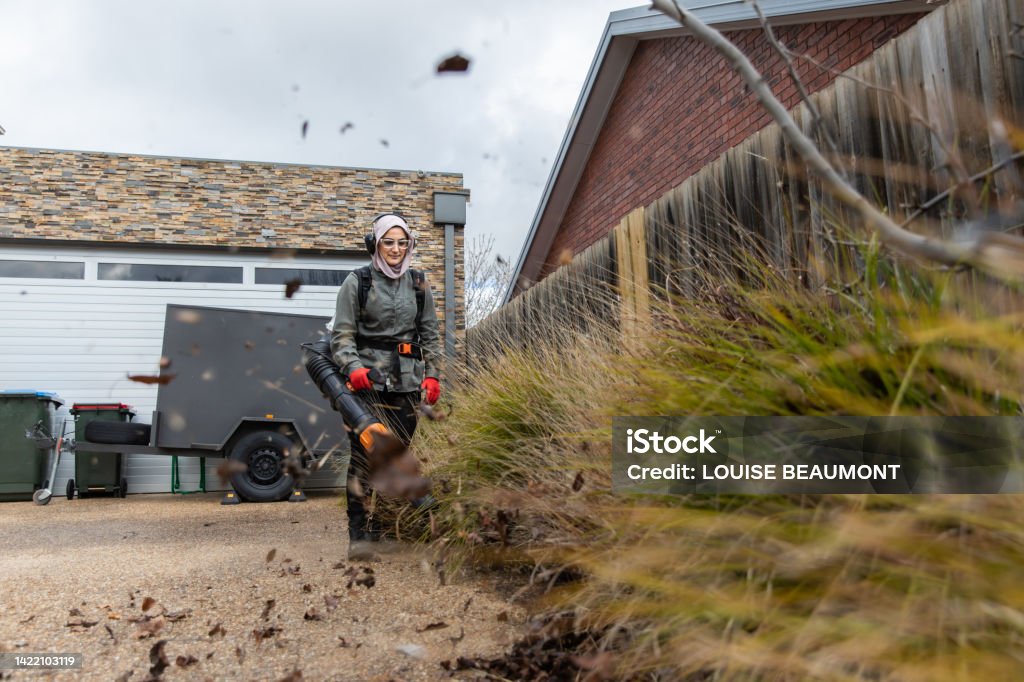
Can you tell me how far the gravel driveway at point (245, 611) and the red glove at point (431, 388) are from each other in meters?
0.82

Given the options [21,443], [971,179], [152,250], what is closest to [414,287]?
[971,179]

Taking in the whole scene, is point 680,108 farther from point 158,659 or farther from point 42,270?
point 42,270

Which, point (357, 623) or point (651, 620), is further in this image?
point (357, 623)

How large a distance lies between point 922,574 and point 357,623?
2.02 meters

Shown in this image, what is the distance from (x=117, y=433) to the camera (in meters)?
8.16

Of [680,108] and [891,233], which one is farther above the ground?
[680,108]

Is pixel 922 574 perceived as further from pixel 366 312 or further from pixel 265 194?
pixel 265 194

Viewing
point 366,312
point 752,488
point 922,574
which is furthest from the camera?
point 366,312

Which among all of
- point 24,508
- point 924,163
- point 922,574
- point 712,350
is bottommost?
point 24,508

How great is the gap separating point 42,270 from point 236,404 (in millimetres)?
4428

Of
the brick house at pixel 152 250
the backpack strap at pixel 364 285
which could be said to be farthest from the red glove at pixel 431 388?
the brick house at pixel 152 250

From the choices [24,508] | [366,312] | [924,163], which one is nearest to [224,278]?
[24,508]

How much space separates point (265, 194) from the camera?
11.0 metres

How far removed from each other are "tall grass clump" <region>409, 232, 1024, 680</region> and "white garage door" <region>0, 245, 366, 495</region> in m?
8.08
